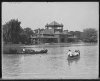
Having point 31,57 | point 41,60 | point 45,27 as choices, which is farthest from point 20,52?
point 45,27

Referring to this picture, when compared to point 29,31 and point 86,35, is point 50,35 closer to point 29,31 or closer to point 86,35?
point 29,31

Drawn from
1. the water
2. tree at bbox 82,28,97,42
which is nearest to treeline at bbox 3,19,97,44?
tree at bbox 82,28,97,42

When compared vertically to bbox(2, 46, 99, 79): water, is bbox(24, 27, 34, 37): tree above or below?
above

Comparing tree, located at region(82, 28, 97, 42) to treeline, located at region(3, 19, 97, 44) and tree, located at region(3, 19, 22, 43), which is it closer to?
treeline, located at region(3, 19, 97, 44)

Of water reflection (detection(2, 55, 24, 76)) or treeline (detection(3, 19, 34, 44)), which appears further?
treeline (detection(3, 19, 34, 44))

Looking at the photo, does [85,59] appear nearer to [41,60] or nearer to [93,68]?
[93,68]

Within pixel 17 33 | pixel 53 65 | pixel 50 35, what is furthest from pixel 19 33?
pixel 53 65

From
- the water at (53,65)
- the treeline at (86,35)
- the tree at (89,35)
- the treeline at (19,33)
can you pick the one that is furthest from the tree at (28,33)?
the tree at (89,35)
